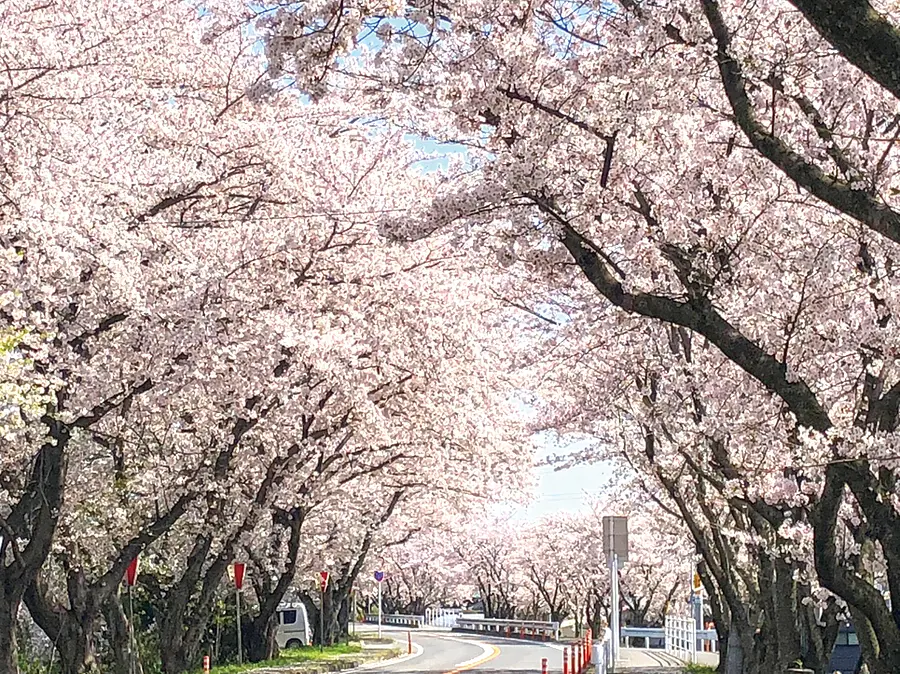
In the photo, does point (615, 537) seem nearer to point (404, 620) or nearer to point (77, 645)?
point (77, 645)

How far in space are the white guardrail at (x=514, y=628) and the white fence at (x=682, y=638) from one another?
489 inches

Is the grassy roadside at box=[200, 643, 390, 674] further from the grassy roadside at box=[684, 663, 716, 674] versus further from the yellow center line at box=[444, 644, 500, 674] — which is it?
the grassy roadside at box=[684, 663, 716, 674]

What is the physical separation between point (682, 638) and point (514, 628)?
2394 centimetres

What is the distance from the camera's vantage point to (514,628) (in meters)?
57.0

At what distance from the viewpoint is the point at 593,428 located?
21656 mm

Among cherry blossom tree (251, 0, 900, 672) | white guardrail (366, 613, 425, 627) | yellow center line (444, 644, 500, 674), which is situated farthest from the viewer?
white guardrail (366, 613, 425, 627)

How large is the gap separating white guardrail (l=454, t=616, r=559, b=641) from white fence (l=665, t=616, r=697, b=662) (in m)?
12.4

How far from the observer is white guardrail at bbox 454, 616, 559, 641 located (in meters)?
51.9

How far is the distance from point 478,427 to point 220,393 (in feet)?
22.2

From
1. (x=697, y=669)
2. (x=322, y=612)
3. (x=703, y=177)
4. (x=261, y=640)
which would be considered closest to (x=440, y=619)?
(x=322, y=612)

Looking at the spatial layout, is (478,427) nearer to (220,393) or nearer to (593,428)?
(593,428)

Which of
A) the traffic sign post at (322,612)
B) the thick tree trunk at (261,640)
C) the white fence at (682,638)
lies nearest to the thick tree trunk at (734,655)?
the white fence at (682,638)

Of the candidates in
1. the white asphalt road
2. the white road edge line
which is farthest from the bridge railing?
the white road edge line

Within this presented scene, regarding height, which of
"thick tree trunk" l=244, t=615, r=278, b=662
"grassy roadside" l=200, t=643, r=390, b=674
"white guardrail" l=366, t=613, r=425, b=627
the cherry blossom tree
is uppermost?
the cherry blossom tree
